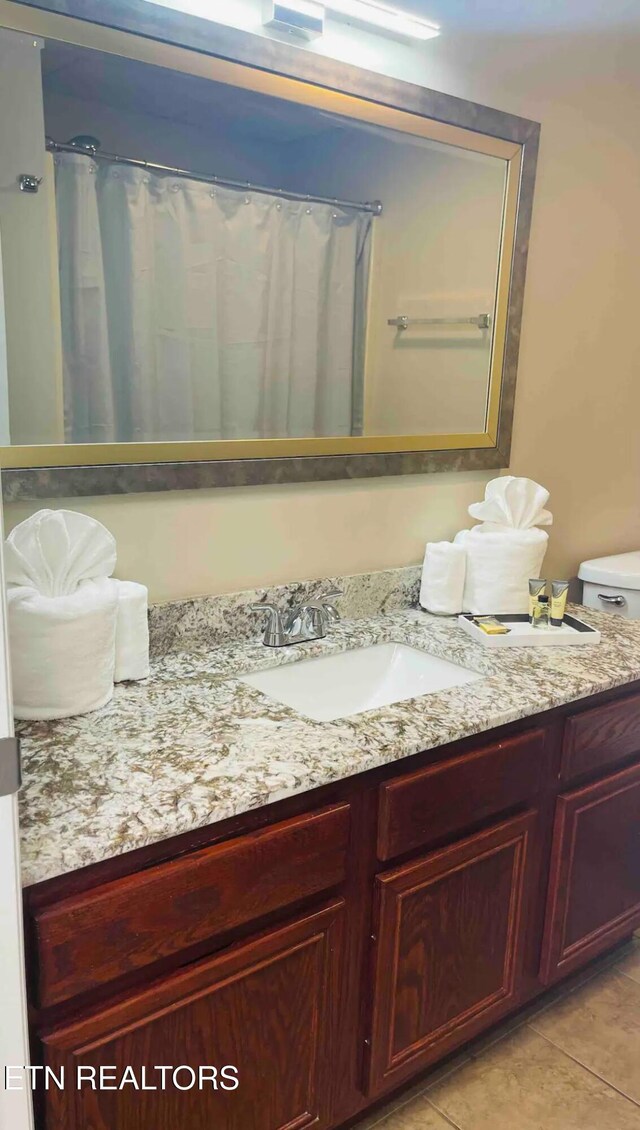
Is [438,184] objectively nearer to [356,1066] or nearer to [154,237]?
[154,237]

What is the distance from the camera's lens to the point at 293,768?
1218mm

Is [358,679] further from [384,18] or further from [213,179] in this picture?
[384,18]

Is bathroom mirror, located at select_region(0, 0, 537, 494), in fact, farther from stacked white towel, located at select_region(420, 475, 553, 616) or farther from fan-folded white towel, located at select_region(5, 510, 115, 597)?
stacked white towel, located at select_region(420, 475, 553, 616)

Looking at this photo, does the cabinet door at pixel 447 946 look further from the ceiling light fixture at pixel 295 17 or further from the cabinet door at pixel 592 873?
the ceiling light fixture at pixel 295 17

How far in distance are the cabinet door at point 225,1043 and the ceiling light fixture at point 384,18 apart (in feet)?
5.33

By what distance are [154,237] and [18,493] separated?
52 cm

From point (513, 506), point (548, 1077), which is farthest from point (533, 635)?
point (548, 1077)

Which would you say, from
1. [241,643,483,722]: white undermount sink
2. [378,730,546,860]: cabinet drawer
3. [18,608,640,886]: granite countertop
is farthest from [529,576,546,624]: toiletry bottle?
[378,730,546,860]: cabinet drawer

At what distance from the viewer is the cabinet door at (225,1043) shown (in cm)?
107

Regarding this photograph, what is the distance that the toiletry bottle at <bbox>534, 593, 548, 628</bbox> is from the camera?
1869mm

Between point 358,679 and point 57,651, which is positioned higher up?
point 57,651

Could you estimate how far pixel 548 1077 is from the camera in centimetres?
172

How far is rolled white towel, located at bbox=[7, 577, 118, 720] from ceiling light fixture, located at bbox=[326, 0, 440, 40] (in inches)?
47.5

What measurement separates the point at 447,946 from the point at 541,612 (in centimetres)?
73
